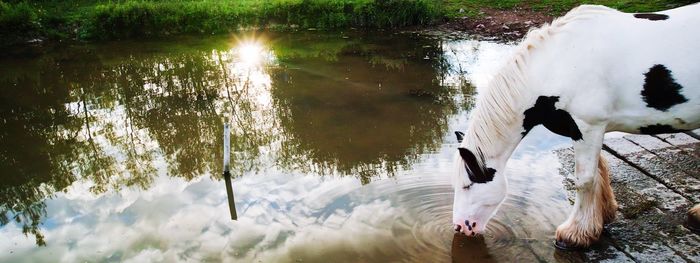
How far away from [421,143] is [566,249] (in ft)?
9.43

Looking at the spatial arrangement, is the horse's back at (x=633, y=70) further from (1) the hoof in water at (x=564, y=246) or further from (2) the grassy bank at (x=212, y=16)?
(2) the grassy bank at (x=212, y=16)

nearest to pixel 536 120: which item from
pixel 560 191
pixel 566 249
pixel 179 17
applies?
pixel 566 249

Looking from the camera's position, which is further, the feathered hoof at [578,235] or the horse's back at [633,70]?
the feathered hoof at [578,235]

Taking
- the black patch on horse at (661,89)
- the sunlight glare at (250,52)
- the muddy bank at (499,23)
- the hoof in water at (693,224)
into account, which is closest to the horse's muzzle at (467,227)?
the black patch on horse at (661,89)

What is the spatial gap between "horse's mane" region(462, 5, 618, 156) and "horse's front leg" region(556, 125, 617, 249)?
546 millimetres

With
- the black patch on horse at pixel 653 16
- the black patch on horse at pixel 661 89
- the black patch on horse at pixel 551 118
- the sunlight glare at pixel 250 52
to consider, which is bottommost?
the sunlight glare at pixel 250 52

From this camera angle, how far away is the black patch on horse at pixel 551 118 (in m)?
3.88

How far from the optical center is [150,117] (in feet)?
28.0

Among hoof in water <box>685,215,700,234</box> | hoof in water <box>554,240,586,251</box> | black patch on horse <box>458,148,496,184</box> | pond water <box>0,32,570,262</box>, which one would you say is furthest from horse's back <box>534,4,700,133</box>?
pond water <box>0,32,570,262</box>

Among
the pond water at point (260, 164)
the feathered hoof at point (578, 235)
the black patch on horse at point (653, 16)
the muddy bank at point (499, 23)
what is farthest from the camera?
the muddy bank at point (499, 23)

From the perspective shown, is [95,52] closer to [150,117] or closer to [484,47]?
[150,117]

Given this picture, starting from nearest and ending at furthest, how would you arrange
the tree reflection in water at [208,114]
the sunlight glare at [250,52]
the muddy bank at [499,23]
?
the tree reflection in water at [208,114] → the sunlight glare at [250,52] → the muddy bank at [499,23]

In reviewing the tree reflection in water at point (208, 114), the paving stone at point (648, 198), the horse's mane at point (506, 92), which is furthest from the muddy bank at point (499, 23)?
the horse's mane at point (506, 92)

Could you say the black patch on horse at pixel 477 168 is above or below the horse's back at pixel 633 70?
below
